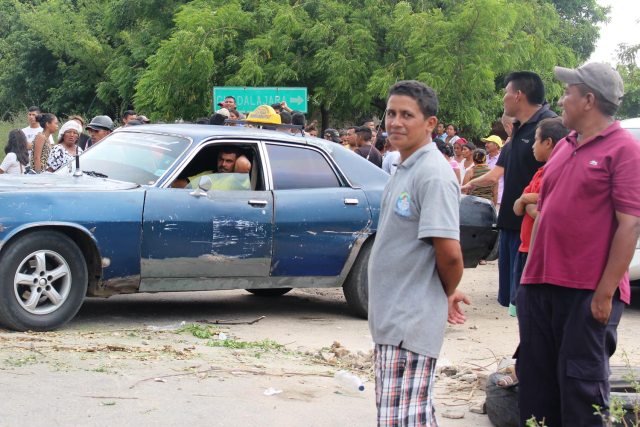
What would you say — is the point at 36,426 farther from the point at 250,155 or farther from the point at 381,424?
the point at 250,155

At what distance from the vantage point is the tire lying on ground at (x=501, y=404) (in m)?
5.48

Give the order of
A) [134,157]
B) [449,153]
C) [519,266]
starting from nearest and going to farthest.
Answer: [519,266] → [134,157] → [449,153]

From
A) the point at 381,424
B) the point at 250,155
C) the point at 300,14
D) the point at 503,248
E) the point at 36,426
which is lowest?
the point at 36,426

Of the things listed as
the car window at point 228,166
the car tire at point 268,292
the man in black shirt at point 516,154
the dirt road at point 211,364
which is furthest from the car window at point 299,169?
the man in black shirt at point 516,154

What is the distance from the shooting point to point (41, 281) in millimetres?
7691

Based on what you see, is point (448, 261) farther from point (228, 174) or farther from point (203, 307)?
point (203, 307)

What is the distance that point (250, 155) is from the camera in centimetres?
903

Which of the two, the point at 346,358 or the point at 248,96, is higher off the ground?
the point at 248,96

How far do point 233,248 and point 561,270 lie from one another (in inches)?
177

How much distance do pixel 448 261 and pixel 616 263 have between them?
768 mm

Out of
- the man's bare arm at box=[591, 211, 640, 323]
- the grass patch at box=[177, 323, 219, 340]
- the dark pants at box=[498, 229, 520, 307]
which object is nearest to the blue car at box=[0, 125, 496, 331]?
the grass patch at box=[177, 323, 219, 340]

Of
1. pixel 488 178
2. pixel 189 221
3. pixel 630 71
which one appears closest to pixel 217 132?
pixel 189 221

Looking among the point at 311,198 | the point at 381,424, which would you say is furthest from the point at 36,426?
the point at 311,198

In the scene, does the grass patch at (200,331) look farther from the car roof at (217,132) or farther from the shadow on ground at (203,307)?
the car roof at (217,132)
